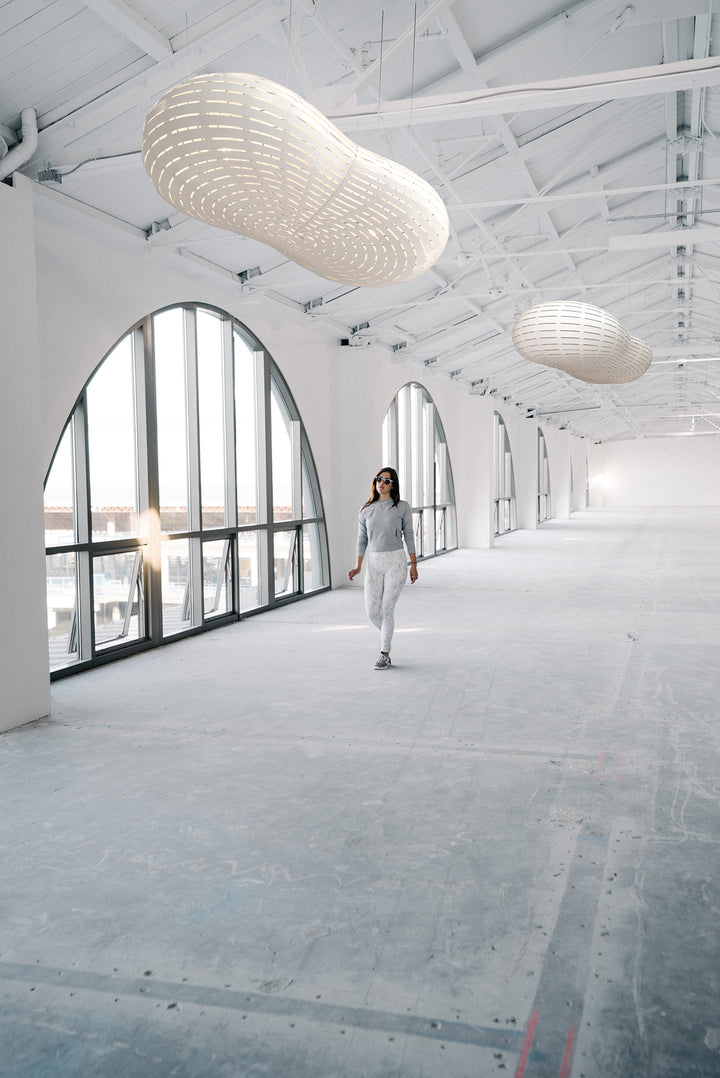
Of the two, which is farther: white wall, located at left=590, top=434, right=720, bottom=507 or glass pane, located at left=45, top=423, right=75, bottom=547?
white wall, located at left=590, top=434, right=720, bottom=507

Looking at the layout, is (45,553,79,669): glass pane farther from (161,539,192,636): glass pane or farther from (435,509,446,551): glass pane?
(435,509,446,551): glass pane

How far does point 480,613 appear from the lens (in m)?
9.81

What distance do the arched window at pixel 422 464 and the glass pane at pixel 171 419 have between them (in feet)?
20.7

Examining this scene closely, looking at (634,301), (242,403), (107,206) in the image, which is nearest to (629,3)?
(107,206)

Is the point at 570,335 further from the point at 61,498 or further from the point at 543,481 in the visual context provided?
the point at 543,481

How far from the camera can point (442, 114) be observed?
4875mm

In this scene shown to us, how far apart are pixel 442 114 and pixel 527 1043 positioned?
463 centimetres

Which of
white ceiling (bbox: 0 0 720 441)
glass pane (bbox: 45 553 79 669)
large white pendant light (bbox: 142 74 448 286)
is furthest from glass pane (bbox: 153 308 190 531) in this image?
large white pendant light (bbox: 142 74 448 286)

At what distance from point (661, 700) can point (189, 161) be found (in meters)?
4.55

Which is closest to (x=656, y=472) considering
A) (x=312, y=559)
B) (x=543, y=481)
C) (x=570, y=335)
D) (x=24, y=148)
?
(x=543, y=481)

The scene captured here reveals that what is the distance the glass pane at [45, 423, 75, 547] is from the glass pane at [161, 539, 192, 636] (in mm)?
1349

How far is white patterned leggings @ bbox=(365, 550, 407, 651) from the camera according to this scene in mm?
6887

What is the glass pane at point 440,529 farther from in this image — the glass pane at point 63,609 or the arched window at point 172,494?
the glass pane at point 63,609

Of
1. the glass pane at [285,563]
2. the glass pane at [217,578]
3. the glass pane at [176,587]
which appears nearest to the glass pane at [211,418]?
the glass pane at [217,578]
